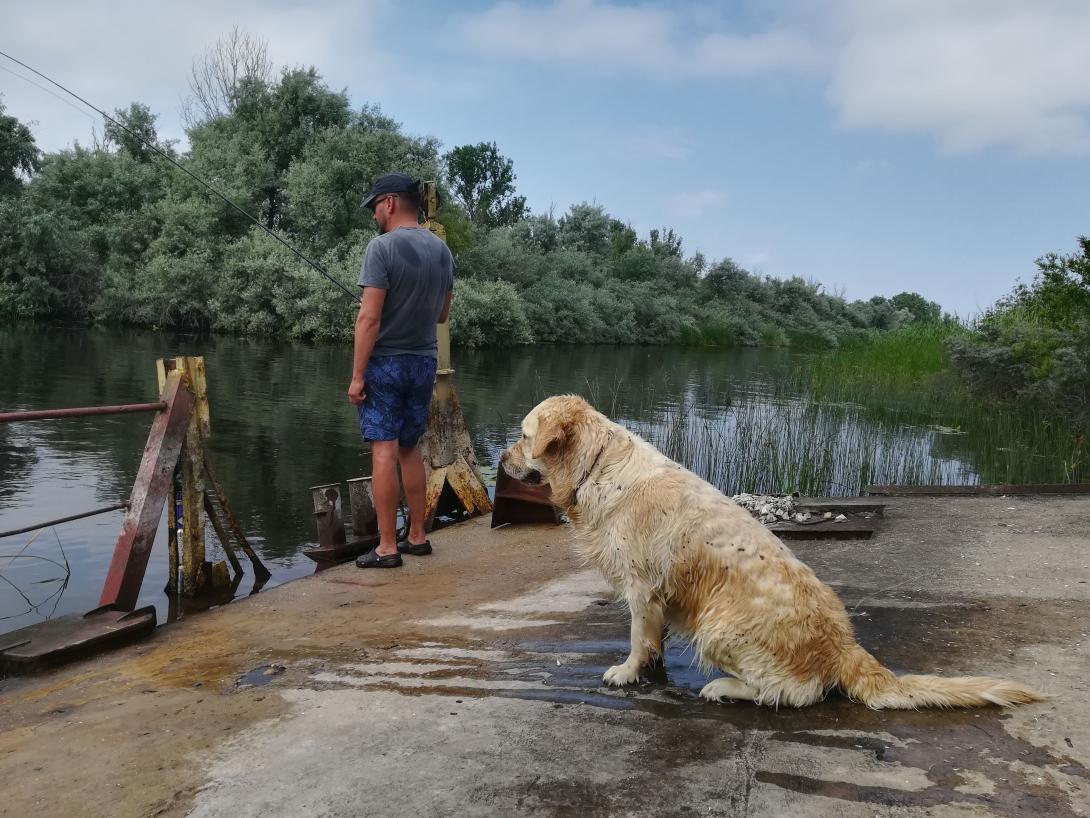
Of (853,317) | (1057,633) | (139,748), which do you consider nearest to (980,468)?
(1057,633)

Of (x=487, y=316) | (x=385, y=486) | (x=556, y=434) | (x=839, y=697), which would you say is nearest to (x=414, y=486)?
(x=385, y=486)

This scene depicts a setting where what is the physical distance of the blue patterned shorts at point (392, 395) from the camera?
621 cm

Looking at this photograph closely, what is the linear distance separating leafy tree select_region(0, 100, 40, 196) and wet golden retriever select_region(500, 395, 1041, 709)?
4526 centimetres

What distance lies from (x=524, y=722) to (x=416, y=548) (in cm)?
367

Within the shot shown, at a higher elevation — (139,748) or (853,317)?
(853,317)

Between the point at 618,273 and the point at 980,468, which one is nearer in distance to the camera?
the point at 980,468

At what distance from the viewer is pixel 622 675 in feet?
12.6

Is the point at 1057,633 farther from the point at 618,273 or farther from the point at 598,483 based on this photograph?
the point at 618,273

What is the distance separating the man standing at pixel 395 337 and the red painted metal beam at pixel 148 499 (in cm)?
127

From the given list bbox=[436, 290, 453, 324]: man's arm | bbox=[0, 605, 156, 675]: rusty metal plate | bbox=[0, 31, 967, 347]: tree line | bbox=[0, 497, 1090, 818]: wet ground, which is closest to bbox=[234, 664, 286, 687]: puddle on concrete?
bbox=[0, 497, 1090, 818]: wet ground

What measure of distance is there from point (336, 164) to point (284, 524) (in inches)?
1220

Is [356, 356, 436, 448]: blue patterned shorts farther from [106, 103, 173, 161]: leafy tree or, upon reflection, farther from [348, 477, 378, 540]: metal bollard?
[106, 103, 173, 161]: leafy tree

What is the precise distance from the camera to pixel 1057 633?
4223 millimetres

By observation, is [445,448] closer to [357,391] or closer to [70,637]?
[357,391]
